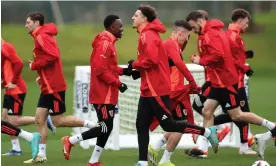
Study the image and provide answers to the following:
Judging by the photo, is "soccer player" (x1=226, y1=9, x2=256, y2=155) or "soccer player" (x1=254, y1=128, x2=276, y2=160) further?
"soccer player" (x1=226, y1=9, x2=256, y2=155)

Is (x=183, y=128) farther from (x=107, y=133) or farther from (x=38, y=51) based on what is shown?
(x=38, y=51)

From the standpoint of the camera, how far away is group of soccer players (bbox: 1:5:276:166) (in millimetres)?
14586

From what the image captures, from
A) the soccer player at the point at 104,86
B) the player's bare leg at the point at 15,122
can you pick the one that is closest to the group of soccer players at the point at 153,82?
the soccer player at the point at 104,86

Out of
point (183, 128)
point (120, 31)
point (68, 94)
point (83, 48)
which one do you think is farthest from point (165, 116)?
point (83, 48)

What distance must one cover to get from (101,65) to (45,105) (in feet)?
5.61

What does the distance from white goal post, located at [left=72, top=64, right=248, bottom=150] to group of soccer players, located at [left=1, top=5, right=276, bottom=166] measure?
101 centimetres

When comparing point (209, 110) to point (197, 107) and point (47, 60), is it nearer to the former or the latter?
point (197, 107)

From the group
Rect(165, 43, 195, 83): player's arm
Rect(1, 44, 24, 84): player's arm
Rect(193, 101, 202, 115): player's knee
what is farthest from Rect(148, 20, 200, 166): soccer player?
Rect(1, 44, 24, 84): player's arm

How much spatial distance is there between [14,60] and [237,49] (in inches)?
134

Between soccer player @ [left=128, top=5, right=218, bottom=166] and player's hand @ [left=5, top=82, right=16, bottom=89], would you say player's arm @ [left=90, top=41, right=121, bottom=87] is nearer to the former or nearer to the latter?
soccer player @ [left=128, top=5, right=218, bottom=166]

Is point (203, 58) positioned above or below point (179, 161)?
above

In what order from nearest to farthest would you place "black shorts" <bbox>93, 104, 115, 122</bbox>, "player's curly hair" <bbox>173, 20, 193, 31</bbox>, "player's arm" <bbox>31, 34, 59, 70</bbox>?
"black shorts" <bbox>93, 104, 115, 122</bbox>, "player's curly hair" <bbox>173, 20, 193, 31</bbox>, "player's arm" <bbox>31, 34, 59, 70</bbox>

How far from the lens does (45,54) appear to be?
16.0 meters

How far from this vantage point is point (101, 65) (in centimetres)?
1497
